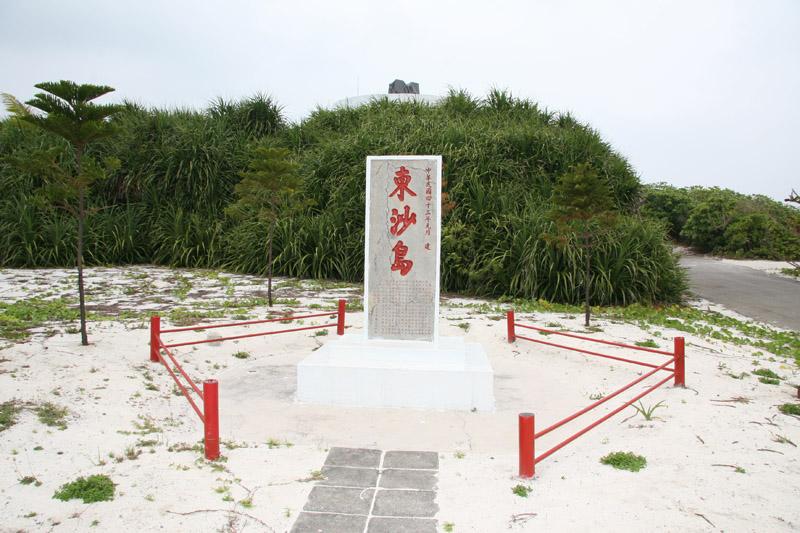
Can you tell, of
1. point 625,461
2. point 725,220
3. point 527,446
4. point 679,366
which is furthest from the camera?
point 725,220

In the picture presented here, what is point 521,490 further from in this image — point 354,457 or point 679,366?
point 679,366

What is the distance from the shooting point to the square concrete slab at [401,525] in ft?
9.85

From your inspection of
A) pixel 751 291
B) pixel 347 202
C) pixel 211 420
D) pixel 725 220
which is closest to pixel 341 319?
pixel 211 420

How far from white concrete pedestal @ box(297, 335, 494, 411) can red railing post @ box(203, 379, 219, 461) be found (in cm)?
158

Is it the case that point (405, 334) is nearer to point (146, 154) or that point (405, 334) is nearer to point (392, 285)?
point (392, 285)

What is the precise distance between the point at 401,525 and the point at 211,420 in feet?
4.63

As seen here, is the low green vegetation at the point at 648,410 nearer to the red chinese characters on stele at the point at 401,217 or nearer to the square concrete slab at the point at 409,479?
the square concrete slab at the point at 409,479

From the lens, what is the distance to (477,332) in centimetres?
764

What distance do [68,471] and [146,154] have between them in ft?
39.5

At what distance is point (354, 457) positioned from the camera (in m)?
3.97

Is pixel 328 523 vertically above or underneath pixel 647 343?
underneath

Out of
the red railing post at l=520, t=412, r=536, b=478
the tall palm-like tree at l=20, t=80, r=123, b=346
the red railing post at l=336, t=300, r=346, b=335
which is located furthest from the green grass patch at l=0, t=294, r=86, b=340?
the red railing post at l=520, t=412, r=536, b=478

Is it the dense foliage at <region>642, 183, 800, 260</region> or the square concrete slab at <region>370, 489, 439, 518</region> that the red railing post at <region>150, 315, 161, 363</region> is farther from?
the dense foliage at <region>642, 183, 800, 260</region>

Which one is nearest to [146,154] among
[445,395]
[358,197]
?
[358,197]
